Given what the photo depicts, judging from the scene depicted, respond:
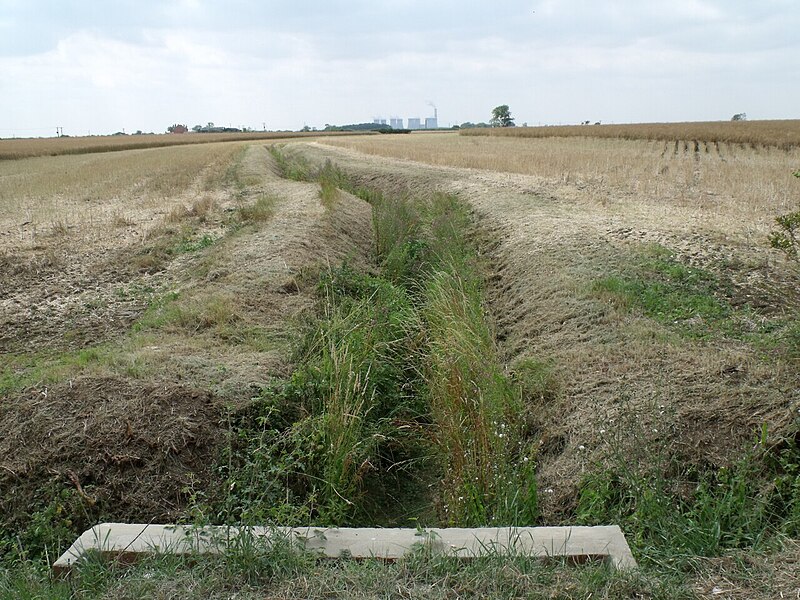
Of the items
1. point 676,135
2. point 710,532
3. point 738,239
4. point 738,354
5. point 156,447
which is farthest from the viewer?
point 676,135

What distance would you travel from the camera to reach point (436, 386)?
5.72 metres

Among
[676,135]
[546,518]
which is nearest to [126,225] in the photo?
[546,518]

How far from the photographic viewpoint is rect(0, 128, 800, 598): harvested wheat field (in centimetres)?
368

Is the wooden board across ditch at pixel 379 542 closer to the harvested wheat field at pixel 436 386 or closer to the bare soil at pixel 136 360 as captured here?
the harvested wheat field at pixel 436 386

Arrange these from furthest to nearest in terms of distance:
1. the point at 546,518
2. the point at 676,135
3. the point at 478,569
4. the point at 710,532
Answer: the point at 676,135 < the point at 546,518 < the point at 710,532 < the point at 478,569

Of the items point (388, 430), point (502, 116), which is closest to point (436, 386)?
point (388, 430)

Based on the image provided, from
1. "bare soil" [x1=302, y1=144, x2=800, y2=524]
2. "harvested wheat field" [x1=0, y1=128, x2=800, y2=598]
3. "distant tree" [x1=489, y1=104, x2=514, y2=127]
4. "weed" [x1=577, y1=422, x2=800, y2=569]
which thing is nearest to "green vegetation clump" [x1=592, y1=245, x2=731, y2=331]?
"harvested wheat field" [x1=0, y1=128, x2=800, y2=598]

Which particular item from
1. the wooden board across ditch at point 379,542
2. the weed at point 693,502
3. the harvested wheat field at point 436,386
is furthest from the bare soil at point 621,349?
the wooden board across ditch at point 379,542

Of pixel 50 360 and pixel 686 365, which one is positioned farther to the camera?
pixel 50 360

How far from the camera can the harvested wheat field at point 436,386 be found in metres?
3.68

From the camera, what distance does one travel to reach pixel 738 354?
4805 millimetres

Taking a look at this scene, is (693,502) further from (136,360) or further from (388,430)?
(136,360)

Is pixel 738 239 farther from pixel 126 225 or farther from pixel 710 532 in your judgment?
pixel 126 225

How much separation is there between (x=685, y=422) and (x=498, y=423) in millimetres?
1313
